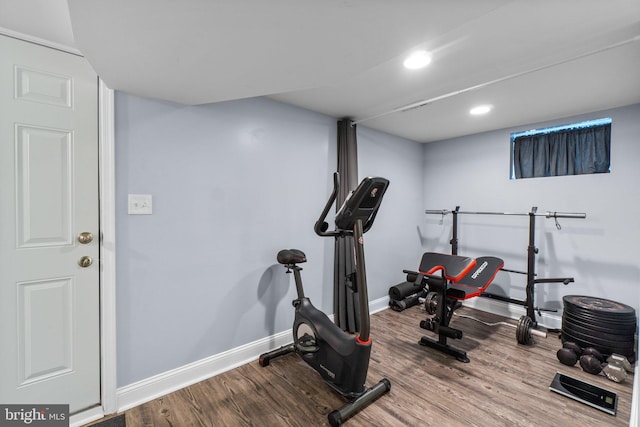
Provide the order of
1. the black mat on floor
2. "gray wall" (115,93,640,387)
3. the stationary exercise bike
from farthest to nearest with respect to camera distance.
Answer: "gray wall" (115,93,640,387) → the stationary exercise bike → the black mat on floor

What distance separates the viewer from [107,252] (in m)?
1.72

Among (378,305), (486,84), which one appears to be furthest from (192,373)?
A: (486,84)

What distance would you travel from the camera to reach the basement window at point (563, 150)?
284 cm

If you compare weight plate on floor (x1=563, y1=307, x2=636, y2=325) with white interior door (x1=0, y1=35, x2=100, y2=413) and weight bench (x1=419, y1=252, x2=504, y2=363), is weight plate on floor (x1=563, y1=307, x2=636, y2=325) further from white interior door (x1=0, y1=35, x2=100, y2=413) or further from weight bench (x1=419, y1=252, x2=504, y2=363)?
white interior door (x1=0, y1=35, x2=100, y2=413)

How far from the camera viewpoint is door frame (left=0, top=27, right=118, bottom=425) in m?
1.71

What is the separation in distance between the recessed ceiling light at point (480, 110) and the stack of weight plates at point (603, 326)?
6.50 ft

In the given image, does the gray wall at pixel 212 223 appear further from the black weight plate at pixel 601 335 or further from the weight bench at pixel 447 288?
the black weight plate at pixel 601 335

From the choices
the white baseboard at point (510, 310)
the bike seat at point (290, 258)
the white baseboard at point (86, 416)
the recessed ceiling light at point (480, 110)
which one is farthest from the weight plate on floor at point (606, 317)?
the white baseboard at point (86, 416)

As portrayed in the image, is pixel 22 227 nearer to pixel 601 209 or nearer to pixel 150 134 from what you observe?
pixel 150 134

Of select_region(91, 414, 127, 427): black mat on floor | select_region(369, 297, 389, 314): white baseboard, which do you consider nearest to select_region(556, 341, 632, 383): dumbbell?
select_region(369, 297, 389, 314): white baseboard

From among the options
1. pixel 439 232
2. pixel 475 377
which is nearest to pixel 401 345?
pixel 475 377

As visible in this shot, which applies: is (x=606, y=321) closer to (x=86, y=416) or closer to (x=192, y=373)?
(x=192, y=373)

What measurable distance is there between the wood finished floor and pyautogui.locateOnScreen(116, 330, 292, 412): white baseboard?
51mm

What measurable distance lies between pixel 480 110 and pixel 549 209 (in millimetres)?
1435
